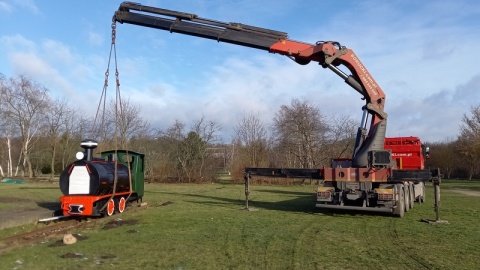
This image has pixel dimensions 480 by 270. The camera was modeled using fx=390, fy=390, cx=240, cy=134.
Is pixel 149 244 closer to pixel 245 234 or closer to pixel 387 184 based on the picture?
pixel 245 234

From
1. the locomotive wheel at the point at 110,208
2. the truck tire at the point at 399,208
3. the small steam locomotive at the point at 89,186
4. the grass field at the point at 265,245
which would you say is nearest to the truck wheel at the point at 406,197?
the truck tire at the point at 399,208

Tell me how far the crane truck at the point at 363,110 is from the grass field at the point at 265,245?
74cm

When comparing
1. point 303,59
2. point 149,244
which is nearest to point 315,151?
point 303,59

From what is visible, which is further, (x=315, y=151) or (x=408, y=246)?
(x=315, y=151)

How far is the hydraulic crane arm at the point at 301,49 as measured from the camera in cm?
1286

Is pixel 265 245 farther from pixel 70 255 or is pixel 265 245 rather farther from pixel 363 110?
pixel 363 110

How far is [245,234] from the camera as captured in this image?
9.58 meters

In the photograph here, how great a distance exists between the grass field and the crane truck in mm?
736

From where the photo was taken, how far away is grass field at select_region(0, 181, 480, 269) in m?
6.76

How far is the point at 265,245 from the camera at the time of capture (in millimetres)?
8289

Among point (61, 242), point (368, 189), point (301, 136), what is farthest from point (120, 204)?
point (301, 136)

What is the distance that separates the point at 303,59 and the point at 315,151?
26793mm

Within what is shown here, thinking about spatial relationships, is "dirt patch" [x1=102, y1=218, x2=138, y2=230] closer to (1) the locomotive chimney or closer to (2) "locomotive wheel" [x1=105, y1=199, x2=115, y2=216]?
(2) "locomotive wheel" [x1=105, y1=199, x2=115, y2=216]

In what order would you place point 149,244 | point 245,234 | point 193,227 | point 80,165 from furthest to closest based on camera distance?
1. point 80,165
2. point 193,227
3. point 245,234
4. point 149,244
